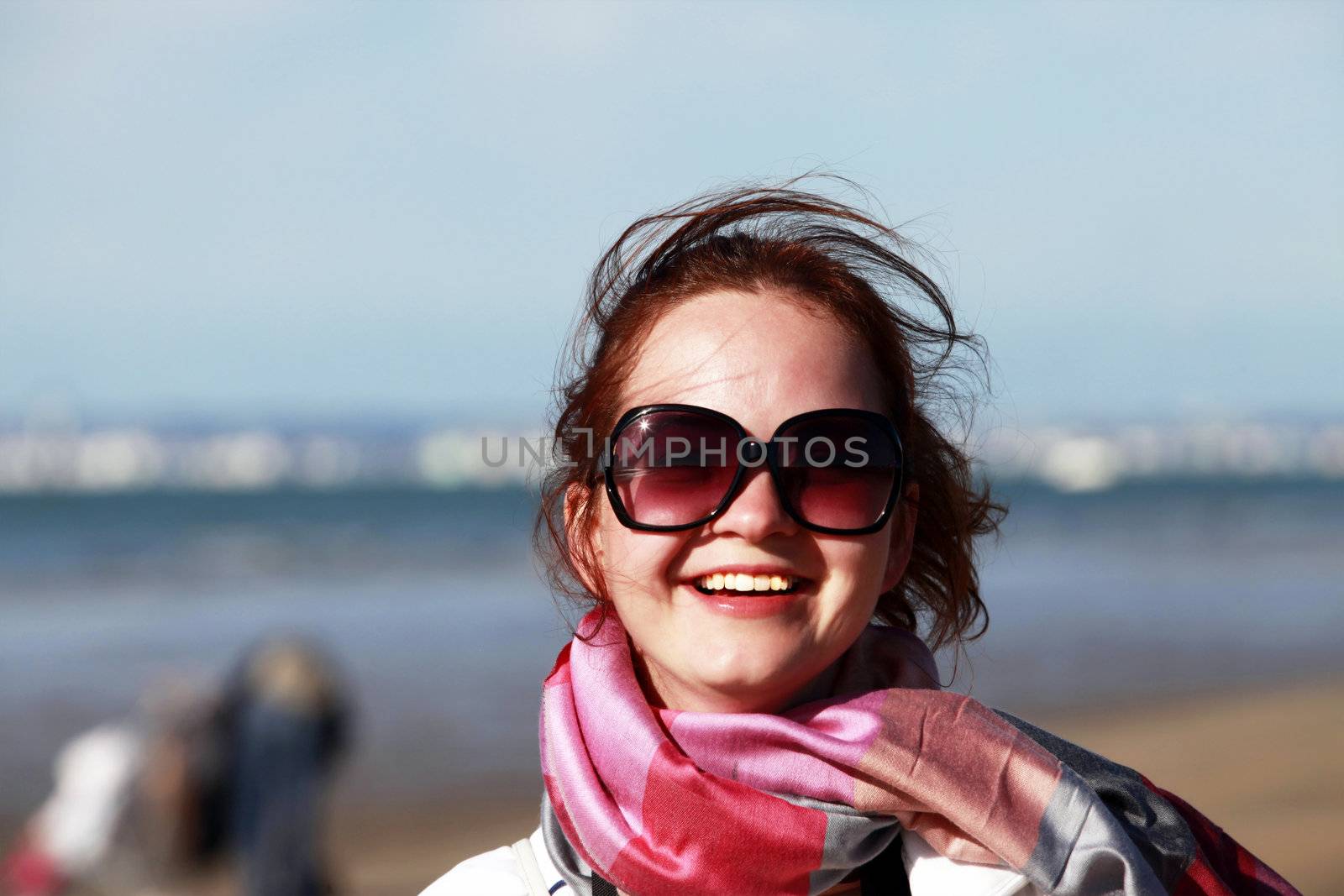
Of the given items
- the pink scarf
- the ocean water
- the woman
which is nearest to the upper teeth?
the woman

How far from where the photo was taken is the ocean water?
356 inches

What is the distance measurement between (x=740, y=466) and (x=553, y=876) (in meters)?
0.68

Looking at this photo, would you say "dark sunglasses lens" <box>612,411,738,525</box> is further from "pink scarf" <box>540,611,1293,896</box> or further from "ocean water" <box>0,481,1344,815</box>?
"ocean water" <box>0,481,1344,815</box>

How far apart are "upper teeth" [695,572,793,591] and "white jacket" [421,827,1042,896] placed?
Answer: 0.42m

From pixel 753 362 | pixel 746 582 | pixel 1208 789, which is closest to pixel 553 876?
pixel 746 582

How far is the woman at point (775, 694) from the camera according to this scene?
68.8 inches

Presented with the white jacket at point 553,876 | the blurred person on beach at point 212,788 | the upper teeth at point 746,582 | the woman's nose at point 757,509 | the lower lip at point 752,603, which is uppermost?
the woman's nose at point 757,509

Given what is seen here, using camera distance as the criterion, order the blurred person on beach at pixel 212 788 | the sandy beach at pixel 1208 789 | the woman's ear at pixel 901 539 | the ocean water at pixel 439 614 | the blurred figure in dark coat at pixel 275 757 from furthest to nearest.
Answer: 1. the ocean water at pixel 439 614
2. the sandy beach at pixel 1208 789
3. the blurred figure in dark coat at pixel 275 757
4. the blurred person on beach at pixel 212 788
5. the woman's ear at pixel 901 539

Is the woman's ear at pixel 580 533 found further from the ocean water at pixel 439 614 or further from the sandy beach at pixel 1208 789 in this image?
the sandy beach at pixel 1208 789

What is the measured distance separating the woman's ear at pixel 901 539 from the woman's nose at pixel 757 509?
29 cm

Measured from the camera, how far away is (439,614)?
43.8 ft

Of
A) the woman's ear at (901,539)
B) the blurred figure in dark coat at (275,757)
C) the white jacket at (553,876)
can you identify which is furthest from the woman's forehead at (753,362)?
the blurred figure in dark coat at (275,757)

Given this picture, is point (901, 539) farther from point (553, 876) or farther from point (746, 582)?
point (553, 876)

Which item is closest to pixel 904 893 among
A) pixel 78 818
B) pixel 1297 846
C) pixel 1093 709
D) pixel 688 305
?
pixel 688 305
